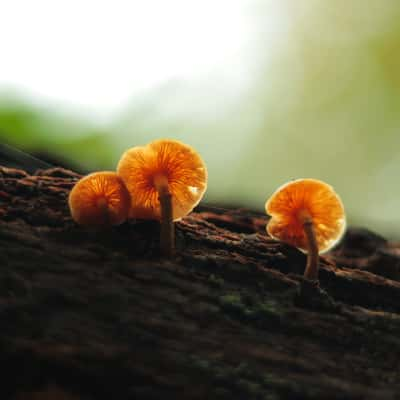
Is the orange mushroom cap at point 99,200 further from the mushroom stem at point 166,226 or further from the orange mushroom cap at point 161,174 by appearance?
the mushroom stem at point 166,226

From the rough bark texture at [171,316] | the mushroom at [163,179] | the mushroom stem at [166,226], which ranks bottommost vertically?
the rough bark texture at [171,316]

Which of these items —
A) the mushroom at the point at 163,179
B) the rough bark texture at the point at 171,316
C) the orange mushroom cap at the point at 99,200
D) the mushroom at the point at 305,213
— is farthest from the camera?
the mushroom at the point at 305,213

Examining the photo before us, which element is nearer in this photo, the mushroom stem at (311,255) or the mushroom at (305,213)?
the mushroom stem at (311,255)

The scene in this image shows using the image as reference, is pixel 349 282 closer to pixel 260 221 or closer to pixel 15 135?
pixel 260 221

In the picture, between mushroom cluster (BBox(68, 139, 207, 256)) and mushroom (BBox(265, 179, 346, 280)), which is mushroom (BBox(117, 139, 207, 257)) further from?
mushroom (BBox(265, 179, 346, 280))

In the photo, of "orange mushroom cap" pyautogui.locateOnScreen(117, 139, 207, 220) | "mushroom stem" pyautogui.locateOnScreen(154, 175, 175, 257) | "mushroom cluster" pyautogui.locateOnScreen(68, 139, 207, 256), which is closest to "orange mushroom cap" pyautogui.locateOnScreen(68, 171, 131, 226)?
"mushroom cluster" pyautogui.locateOnScreen(68, 139, 207, 256)

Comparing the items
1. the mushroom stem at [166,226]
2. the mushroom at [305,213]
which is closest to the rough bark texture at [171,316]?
the mushroom stem at [166,226]
